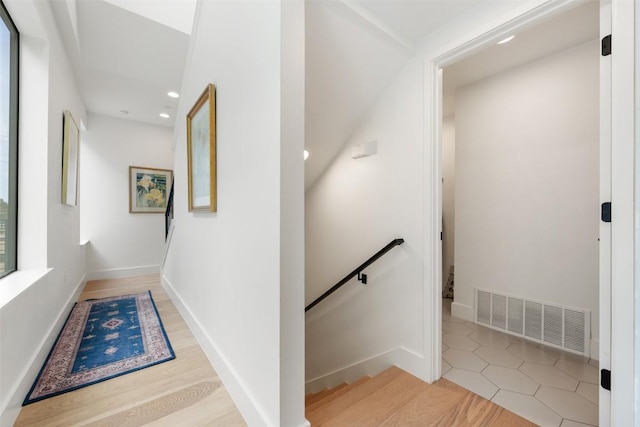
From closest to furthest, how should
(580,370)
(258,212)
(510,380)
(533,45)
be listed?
(258,212)
(510,380)
(580,370)
(533,45)

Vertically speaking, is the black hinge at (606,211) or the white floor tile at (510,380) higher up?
the black hinge at (606,211)

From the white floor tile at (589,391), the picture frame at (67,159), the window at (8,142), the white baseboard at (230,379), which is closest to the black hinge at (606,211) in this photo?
the white floor tile at (589,391)

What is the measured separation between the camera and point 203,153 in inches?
80.7

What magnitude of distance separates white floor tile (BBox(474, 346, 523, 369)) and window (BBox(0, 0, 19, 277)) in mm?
3432

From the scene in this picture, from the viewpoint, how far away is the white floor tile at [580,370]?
1753mm

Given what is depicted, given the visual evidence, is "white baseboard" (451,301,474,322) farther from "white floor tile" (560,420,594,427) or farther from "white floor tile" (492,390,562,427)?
"white floor tile" (560,420,594,427)

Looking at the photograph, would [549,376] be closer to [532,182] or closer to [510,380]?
[510,380]

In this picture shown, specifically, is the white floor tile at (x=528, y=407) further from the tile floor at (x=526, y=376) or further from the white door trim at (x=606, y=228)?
the white door trim at (x=606, y=228)

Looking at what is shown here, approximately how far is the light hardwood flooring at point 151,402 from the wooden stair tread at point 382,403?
1.76ft

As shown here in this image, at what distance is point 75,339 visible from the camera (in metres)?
2.15

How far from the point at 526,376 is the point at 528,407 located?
39cm

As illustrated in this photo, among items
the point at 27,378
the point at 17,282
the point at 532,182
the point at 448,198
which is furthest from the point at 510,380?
the point at 17,282

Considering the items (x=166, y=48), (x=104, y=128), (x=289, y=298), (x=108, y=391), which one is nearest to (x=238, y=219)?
(x=289, y=298)

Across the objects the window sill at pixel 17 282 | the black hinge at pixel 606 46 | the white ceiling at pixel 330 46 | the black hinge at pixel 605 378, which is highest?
the white ceiling at pixel 330 46
